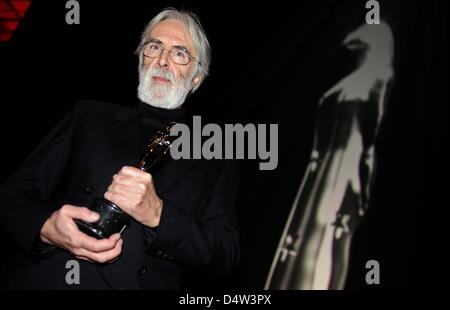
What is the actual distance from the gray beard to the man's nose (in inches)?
1.0

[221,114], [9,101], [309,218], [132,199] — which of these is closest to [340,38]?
[221,114]

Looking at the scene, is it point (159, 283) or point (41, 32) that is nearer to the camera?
point (159, 283)

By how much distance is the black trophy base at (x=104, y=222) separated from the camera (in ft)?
2.73

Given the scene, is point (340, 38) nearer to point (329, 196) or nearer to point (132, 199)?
point (329, 196)

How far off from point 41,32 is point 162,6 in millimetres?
818

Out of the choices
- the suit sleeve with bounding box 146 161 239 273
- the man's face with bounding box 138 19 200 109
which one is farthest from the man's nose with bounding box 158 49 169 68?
the suit sleeve with bounding box 146 161 239 273

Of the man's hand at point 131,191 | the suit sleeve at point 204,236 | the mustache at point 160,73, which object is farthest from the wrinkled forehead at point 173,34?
the man's hand at point 131,191

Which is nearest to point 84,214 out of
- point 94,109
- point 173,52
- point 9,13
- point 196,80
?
point 94,109

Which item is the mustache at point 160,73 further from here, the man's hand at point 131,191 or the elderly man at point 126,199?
the man's hand at point 131,191

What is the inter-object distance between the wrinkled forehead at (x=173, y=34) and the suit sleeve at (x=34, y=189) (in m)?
0.50

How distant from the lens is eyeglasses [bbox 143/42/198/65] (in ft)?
4.61

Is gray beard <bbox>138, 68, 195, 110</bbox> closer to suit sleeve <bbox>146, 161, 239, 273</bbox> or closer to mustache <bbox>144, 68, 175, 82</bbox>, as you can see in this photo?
mustache <bbox>144, 68, 175, 82</bbox>

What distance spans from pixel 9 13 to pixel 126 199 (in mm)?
3340

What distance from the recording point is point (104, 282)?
1055 millimetres
